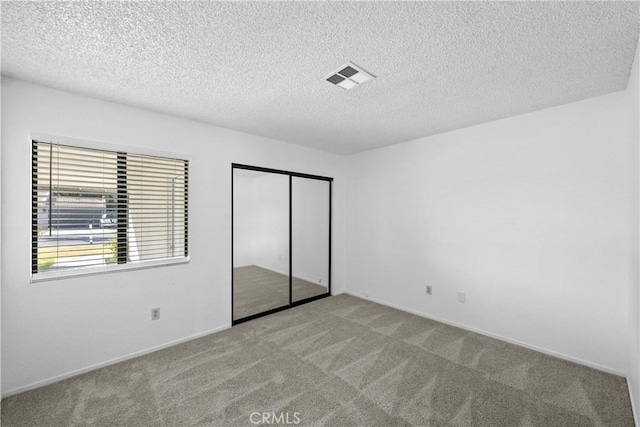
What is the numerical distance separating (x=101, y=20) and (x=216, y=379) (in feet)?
8.72

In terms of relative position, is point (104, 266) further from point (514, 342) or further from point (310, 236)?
point (514, 342)

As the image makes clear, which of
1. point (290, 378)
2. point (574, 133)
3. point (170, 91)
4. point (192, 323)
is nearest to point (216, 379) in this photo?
point (290, 378)

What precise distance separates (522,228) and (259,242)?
3.23 m

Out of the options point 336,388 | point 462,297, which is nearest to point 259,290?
point 336,388

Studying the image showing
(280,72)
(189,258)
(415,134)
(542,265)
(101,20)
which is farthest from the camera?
(415,134)

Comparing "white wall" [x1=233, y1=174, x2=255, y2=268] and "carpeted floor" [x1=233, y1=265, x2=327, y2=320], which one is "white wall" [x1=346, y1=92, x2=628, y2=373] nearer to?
"carpeted floor" [x1=233, y1=265, x2=327, y2=320]

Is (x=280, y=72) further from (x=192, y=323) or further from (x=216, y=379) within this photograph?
(x=192, y=323)

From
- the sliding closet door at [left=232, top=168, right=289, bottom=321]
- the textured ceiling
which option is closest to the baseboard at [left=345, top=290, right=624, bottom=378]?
the sliding closet door at [left=232, top=168, right=289, bottom=321]

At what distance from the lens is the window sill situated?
2.25 metres

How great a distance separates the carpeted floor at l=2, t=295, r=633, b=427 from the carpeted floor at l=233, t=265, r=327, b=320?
1.88 ft

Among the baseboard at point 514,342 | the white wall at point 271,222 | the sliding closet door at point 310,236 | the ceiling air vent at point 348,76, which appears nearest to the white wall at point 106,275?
the white wall at point 271,222

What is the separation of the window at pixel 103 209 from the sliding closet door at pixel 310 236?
165 centimetres

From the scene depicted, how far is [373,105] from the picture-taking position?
2674 millimetres

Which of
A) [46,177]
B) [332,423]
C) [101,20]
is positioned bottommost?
[332,423]
